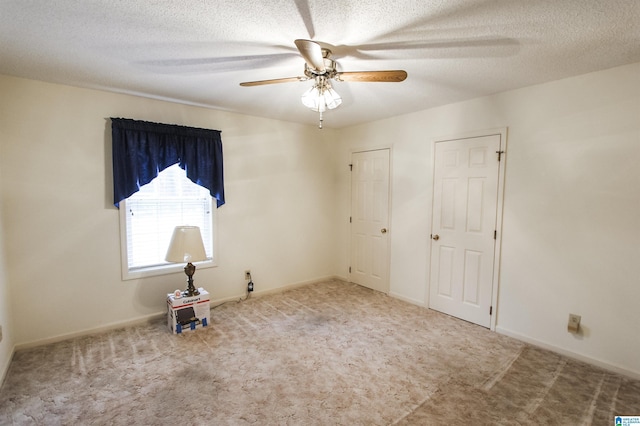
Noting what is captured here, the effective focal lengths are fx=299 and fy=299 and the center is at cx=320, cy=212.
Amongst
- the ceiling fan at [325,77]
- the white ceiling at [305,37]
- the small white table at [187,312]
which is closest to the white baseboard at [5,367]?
the small white table at [187,312]

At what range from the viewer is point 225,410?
199 centimetres

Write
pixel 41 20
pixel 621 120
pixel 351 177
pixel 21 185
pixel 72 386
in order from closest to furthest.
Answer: pixel 41 20
pixel 72 386
pixel 621 120
pixel 21 185
pixel 351 177

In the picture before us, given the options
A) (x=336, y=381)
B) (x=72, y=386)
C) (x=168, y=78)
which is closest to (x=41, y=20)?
(x=168, y=78)

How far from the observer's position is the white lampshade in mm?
3049

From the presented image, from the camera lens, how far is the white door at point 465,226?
10.4 ft

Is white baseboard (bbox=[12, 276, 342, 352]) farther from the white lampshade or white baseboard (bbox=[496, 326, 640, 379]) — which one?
white baseboard (bbox=[496, 326, 640, 379])

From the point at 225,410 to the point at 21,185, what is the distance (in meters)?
2.65

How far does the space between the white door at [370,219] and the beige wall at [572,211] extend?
1.21m

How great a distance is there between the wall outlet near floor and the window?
12.4ft

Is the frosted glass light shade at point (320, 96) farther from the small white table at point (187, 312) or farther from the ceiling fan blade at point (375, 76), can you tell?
the small white table at point (187, 312)

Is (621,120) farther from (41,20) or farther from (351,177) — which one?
(41,20)

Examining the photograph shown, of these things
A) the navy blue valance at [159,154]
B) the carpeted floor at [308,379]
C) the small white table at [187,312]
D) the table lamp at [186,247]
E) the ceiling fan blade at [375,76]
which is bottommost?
the carpeted floor at [308,379]

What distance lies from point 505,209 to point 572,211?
1.75 feet

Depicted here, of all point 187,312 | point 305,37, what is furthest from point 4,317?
point 305,37
